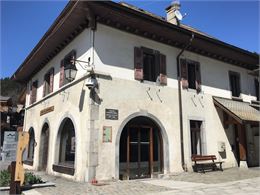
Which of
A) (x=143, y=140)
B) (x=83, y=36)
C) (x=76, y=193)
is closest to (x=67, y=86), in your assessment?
(x=83, y=36)

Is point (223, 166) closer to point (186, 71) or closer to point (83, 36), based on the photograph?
point (186, 71)

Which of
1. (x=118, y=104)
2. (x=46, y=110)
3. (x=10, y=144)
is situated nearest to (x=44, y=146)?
(x=10, y=144)

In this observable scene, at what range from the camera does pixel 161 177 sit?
10.7m

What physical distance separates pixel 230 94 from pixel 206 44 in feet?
11.0

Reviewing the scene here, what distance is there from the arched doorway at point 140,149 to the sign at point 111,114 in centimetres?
80

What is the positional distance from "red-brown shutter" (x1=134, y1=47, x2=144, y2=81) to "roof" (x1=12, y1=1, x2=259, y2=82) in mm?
819

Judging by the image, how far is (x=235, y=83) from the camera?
50.6 feet

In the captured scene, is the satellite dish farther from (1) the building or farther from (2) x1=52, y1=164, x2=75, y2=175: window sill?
(2) x1=52, y1=164, x2=75, y2=175: window sill

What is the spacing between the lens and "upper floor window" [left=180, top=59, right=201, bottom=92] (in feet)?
41.3

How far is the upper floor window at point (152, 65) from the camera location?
11.3 metres

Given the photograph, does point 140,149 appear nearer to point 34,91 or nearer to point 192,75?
point 192,75

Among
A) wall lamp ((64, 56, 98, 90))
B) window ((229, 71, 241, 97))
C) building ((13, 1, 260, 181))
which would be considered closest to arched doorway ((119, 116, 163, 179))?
building ((13, 1, 260, 181))

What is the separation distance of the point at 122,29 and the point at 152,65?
6.95 ft

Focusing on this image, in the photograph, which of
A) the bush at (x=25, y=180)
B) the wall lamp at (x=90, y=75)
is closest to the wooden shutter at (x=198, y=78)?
the wall lamp at (x=90, y=75)
